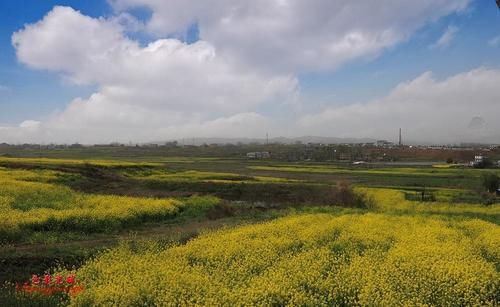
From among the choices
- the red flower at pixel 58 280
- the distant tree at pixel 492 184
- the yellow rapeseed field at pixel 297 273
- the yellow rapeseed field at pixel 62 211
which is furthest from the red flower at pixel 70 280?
the distant tree at pixel 492 184

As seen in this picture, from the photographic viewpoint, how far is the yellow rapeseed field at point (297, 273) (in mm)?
9523

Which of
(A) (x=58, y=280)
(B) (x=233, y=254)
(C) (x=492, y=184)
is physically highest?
(A) (x=58, y=280)

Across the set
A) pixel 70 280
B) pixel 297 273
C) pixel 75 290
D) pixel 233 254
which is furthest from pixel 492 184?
pixel 75 290

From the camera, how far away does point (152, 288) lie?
9781mm

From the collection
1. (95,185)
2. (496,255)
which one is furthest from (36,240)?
(95,185)

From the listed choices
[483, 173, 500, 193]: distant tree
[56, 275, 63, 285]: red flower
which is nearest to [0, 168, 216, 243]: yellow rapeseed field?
[56, 275, 63, 285]: red flower

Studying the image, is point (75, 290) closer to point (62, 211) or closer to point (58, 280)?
point (58, 280)

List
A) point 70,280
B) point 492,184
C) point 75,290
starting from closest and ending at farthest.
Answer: point 75,290, point 70,280, point 492,184

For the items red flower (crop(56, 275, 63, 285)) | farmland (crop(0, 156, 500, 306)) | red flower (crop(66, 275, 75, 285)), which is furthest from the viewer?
red flower (crop(56, 275, 63, 285))

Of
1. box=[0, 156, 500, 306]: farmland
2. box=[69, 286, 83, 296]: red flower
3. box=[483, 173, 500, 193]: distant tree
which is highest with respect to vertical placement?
box=[69, 286, 83, 296]: red flower

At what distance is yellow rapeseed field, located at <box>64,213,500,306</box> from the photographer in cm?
952

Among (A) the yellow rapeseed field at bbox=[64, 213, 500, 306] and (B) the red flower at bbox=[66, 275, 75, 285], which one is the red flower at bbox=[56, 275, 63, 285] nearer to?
(B) the red flower at bbox=[66, 275, 75, 285]

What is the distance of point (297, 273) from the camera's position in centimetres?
1104

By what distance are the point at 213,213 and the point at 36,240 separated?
1177 cm
